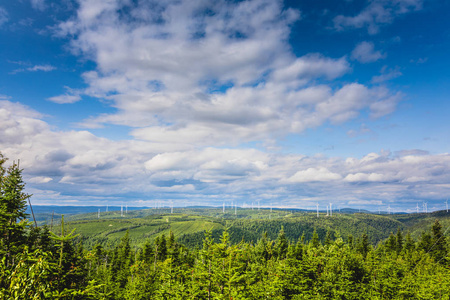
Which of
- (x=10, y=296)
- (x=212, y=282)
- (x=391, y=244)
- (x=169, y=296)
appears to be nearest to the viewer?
(x=10, y=296)

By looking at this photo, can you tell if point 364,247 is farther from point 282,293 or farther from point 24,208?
point 24,208

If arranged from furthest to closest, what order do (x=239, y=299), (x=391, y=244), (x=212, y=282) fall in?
(x=391, y=244) → (x=212, y=282) → (x=239, y=299)

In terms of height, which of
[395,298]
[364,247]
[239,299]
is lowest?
[364,247]

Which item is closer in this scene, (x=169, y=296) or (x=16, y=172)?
(x=169, y=296)

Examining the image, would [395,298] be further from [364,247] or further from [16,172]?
[364,247]

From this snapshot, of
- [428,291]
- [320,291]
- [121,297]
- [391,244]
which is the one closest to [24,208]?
[121,297]

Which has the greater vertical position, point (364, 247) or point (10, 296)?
point (10, 296)

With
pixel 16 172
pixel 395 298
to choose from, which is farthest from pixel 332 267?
pixel 16 172

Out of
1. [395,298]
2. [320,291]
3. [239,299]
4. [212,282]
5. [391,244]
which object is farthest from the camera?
[391,244]

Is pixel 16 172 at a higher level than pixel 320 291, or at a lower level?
higher
